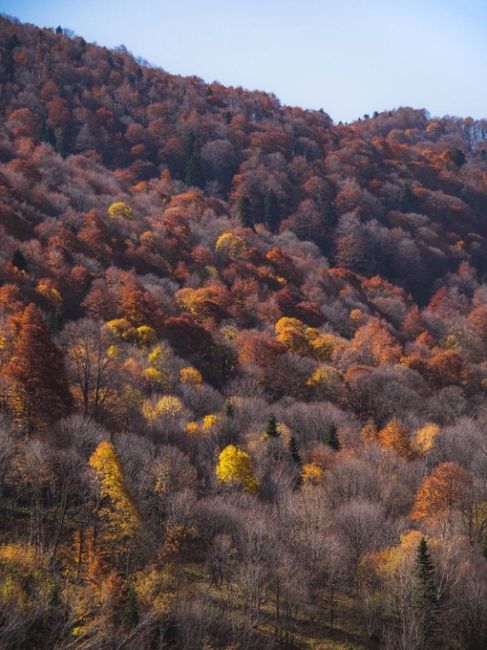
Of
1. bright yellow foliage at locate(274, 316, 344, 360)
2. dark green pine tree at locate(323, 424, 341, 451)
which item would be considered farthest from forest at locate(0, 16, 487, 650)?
dark green pine tree at locate(323, 424, 341, 451)

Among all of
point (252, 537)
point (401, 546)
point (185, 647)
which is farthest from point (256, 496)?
point (185, 647)

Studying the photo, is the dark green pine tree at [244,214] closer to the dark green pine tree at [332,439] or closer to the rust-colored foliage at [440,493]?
the dark green pine tree at [332,439]

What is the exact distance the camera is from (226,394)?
62.8 m

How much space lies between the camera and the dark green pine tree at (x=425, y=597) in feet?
98.3

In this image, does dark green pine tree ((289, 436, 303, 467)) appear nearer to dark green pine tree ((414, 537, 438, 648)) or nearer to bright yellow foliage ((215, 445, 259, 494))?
bright yellow foliage ((215, 445, 259, 494))

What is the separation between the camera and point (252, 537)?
32.4m

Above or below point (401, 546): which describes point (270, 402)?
above

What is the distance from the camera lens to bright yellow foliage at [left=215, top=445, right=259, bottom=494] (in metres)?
40.7

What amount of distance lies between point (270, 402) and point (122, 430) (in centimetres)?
2343

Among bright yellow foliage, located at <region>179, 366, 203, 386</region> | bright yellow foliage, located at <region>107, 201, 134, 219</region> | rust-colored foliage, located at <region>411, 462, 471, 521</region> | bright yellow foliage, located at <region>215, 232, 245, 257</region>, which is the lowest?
rust-colored foliage, located at <region>411, 462, 471, 521</region>

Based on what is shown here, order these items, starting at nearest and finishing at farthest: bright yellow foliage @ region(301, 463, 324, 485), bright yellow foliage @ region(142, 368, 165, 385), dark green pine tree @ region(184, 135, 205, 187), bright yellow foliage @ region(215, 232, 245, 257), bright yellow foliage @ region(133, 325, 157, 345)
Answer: bright yellow foliage @ region(301, 463, 324, 485) < bright yellow foliage @ region(142, 368, 165, 385) < bright yellow foliage @ region(133, 325, 157, 345) < bright yellow foliage @ region(215, 232, 245, 257) < dark green pine tree @ region(184, 135, 205, 187)

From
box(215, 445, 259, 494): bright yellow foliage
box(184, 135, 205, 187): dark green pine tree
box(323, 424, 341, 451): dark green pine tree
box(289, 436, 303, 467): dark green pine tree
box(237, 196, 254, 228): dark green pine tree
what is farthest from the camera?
box(184, 135, 205, 187): dark green pine tree

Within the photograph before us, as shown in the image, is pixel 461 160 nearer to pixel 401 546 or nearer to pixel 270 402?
pixel 270 402

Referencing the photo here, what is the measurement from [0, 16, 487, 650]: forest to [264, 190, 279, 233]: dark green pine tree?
3.18 ft
